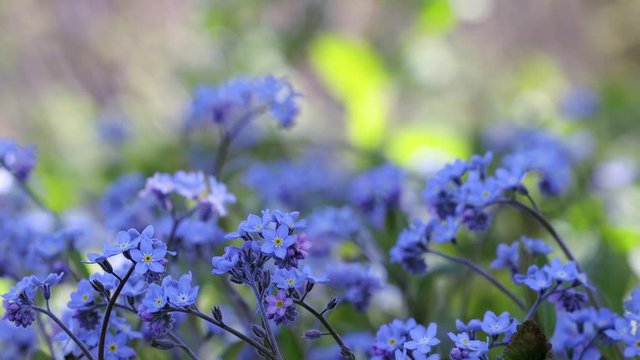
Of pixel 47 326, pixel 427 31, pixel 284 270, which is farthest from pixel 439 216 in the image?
pixel 427 31

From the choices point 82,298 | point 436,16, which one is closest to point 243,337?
point 82,298

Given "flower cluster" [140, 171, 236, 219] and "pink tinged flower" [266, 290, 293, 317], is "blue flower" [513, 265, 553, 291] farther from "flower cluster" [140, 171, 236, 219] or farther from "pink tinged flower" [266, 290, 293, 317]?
"flower cluster" [140, 171, 236, 219]

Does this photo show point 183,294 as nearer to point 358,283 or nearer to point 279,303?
point 279,303

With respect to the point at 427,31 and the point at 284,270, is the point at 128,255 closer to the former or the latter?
the point at 284,270

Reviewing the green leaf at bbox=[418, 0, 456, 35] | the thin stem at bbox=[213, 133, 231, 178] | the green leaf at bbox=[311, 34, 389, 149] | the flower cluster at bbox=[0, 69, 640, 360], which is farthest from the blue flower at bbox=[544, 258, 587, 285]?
the green leaf at bbox=[418, 0, 456, 35]

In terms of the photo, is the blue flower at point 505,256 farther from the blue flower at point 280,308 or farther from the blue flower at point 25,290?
the blue flower at point 25,290

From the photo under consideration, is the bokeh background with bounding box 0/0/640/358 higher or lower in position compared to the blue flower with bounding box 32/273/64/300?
higher

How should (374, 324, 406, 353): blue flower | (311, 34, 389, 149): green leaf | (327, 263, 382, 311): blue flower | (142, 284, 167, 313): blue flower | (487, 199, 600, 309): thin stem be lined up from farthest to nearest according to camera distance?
1. (311, 34, 389, 149): green leaf
2. (327, 263, 382, 311): blue flower
3. (487, 199, 600, 309): thin stem
4. (374, 324, 406, 353): blue flower
5. (142, 284, 167, 313): blue flower
